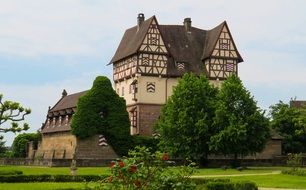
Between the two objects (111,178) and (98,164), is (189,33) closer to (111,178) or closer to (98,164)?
(98,164)

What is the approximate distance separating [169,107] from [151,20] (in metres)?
17.3

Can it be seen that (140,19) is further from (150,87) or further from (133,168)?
(133,168)

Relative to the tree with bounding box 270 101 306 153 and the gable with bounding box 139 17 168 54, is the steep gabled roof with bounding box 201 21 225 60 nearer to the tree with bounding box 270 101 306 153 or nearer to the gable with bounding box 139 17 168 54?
the gable with bounding box 139 17 168 54

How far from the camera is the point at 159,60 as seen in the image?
77.6 m

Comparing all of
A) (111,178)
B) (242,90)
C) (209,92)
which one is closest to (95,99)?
(209,92)


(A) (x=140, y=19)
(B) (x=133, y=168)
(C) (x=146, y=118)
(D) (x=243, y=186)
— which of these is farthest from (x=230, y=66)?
(B) (x=133, y=168)

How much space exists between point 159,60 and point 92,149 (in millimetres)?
17291

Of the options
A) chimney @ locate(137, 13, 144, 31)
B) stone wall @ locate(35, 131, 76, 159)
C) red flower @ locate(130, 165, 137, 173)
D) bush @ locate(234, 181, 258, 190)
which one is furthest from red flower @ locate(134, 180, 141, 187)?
chimney @ locate(137, 13, 144, 31)

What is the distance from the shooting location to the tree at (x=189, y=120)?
62.3 m

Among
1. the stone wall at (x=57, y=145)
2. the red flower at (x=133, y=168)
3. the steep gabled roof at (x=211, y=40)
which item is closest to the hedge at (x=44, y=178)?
the red flower at (x=133, y=168)

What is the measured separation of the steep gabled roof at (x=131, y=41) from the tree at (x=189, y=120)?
14.5 meters

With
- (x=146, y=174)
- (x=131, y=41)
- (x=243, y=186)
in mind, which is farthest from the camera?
(x=131, y=41)

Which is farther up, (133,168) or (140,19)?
(140,19)

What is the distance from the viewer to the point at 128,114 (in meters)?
73.1
